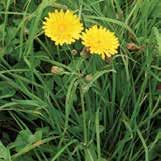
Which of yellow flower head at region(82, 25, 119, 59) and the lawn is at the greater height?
yellow flower head at region(82, 25, 119, 59)

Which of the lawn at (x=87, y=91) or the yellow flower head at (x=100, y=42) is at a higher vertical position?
the yellow flower head at (x=100, y=42)

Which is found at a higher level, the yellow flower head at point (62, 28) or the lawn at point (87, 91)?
the yellow flower head at point (62, 28)

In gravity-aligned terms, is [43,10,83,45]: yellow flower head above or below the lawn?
above

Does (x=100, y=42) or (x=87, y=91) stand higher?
(x=100, y=42)
